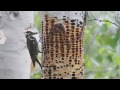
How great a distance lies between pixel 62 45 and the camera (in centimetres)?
135

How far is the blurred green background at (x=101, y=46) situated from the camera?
4.66 ft

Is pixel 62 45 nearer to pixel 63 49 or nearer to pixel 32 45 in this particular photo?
pixel 63 49

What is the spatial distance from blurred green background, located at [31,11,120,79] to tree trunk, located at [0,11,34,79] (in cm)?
6

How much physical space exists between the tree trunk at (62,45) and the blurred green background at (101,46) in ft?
0.15

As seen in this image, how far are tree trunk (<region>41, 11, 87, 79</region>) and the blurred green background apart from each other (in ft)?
0.15

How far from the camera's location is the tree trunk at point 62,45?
4.42 ft

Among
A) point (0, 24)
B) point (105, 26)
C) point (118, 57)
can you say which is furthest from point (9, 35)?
point (118, 57)

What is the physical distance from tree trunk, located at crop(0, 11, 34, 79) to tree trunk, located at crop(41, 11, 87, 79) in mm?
78

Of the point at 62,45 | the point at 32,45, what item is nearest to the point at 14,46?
the point at 32,45

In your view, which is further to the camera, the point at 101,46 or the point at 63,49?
the point at 101,46

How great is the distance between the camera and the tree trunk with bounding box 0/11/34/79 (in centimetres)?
133

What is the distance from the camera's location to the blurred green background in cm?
142

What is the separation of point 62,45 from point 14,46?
0.19 meters

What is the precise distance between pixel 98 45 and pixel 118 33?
0.64 ft
